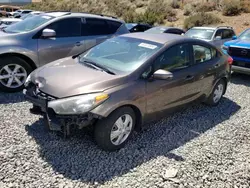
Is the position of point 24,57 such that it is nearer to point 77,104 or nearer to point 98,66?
point 98,66

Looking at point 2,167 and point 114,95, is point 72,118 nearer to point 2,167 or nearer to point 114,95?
point 114,95

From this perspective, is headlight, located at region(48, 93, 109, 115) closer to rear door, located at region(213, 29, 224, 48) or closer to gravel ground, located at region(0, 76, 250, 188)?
gravel ground, located at region(0, 76, 250, 188)

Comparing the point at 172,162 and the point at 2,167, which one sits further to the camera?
the point at 172,162

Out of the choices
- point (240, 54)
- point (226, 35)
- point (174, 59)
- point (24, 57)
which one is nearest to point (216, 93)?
point (174, 59)

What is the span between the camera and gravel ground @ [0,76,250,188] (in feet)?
10.2

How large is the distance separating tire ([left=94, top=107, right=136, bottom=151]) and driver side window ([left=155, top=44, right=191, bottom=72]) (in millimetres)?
900

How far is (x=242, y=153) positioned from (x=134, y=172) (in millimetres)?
1806

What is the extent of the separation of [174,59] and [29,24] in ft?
12.0

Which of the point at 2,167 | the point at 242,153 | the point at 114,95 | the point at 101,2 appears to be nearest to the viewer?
the point at 2,167

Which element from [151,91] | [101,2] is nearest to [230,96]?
[151,91]

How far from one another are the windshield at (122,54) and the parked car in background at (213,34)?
252 inches

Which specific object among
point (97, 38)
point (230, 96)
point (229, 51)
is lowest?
point (230, 96)

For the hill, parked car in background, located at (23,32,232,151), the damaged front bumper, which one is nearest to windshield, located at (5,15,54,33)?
parked car in background, located at (23,32,232,151)

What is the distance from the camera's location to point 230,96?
654 centimetres
